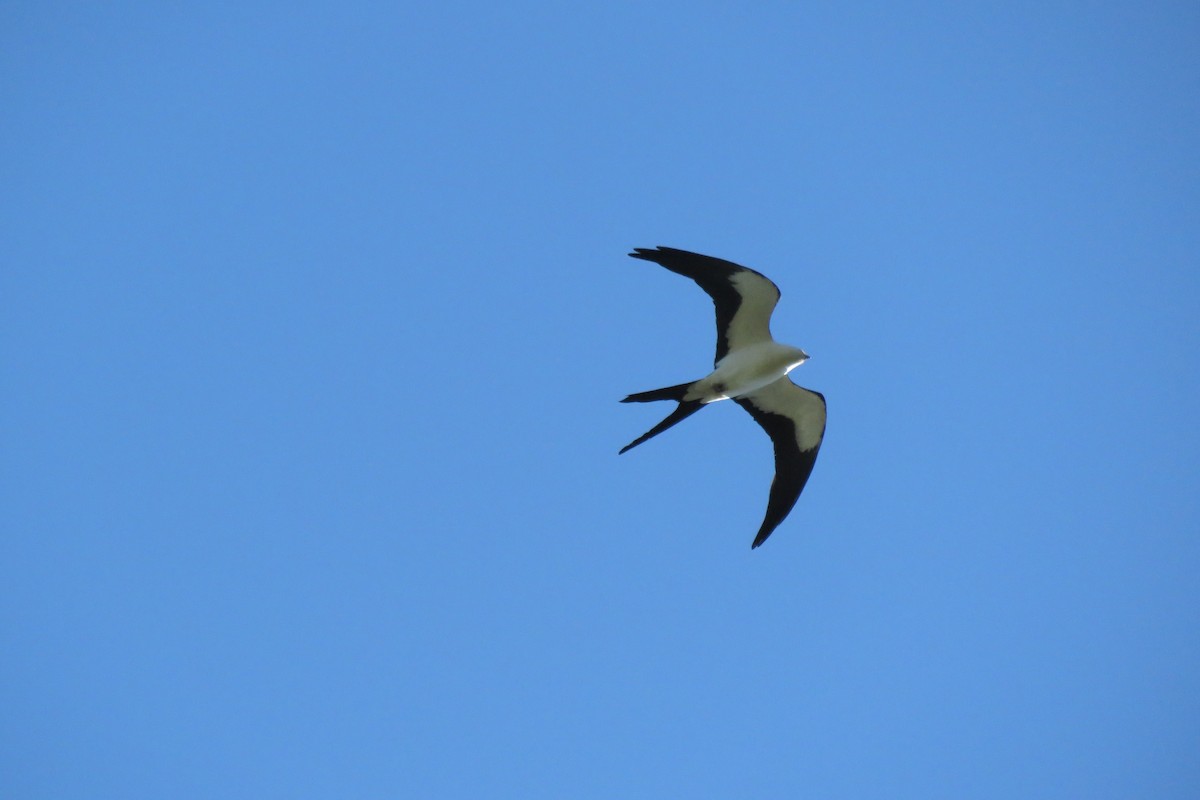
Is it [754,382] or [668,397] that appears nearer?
[668,397]

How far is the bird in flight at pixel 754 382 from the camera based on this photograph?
766cm

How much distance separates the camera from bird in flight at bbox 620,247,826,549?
25.1ft

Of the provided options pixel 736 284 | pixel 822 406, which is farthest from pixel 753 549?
pixel 736 284

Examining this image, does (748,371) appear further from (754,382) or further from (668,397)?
(668,397)

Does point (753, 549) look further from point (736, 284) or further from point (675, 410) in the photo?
point (736, 284)

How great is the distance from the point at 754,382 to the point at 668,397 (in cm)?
92

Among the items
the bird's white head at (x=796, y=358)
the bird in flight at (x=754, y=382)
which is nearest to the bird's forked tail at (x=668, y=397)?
the bird in flight at (x=754, y=382)

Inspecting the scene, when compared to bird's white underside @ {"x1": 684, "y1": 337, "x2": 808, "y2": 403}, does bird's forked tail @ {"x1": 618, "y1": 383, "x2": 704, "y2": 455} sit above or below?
below

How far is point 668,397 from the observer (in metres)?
7.59

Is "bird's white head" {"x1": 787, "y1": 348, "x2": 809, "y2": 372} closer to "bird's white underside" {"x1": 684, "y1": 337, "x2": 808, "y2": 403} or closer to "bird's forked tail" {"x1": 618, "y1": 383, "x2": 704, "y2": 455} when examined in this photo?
"bird's white underside" {"x1": 684, "y1": 337, "x2": 808, "y2": 403}

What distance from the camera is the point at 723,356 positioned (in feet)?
26.9

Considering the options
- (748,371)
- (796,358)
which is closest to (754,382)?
(748,371)

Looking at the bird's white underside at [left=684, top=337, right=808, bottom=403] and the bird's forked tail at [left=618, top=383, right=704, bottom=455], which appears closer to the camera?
the bird's forked tail at [left=618, top=383, right=704, bottom=455]

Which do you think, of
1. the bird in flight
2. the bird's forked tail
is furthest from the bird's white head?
the bird's forked tail
